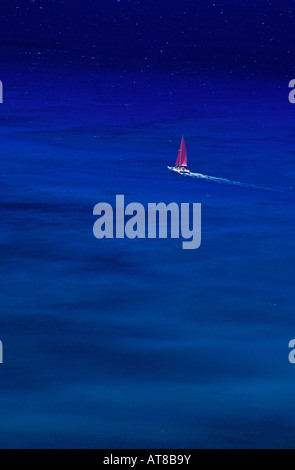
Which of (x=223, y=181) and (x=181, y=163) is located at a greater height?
(x=181, y=163)

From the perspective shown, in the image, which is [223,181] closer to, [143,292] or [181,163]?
[181,163]

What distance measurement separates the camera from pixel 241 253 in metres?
56.0

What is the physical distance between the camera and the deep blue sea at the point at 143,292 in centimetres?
3784

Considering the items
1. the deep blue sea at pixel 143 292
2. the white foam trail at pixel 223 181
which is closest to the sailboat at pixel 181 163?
the white foam trail at pixel 223 181

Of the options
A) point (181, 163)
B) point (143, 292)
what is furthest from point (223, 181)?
point (143, 292)

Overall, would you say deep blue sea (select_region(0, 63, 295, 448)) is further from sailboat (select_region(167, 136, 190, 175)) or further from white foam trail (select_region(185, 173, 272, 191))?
sailboat (select_region(167, 136, 190, 175))

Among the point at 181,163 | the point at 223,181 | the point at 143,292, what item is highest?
the point at 181,163

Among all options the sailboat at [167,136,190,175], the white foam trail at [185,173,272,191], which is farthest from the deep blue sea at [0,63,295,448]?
the sailboat at [167,136,190,175]

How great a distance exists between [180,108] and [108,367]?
187ft

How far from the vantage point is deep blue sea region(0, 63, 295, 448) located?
3784 centimetres

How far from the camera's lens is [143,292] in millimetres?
49781
